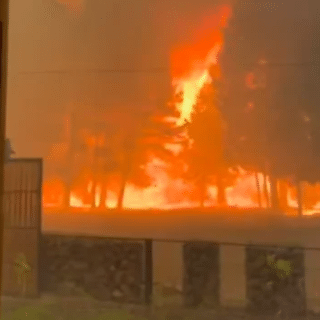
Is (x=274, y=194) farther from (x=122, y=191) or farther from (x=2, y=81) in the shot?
(x=2, y=81)

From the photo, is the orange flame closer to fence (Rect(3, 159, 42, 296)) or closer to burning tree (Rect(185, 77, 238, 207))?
burning tree (Rect(185, 77, 238, 207))

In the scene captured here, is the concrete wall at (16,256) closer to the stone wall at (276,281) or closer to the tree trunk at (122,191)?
the tree trunk at (122,191)

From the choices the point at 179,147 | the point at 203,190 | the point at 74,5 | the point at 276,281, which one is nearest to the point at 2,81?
the point at 74,5

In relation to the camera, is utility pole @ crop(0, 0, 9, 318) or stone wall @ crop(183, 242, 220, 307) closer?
stone wall @ crop(183, 242, 220, 307)

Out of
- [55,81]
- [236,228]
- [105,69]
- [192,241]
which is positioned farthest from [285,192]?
[55,81]

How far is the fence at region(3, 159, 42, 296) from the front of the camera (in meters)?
0.95

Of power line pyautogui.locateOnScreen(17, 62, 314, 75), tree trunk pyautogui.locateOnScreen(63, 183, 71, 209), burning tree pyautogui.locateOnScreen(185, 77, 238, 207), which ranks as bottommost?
tree trunk pyautogui.locateOnScreen(63, 183, 71, 209)

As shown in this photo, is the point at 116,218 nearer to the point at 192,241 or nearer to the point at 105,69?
the point at 192,241

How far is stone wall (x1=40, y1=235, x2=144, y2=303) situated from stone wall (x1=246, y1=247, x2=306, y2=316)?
28 cm

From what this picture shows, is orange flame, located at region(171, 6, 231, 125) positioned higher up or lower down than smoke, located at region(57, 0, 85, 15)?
lower down

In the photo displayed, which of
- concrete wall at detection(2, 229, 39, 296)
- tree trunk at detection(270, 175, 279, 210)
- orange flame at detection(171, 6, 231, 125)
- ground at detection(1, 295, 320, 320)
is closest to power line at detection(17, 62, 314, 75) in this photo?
orange flame at detection(171, 6, 231, 125)

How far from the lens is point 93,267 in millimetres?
920

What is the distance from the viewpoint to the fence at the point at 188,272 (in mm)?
842

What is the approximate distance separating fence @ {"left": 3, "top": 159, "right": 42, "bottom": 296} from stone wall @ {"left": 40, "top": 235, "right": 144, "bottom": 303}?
3 centimetres
